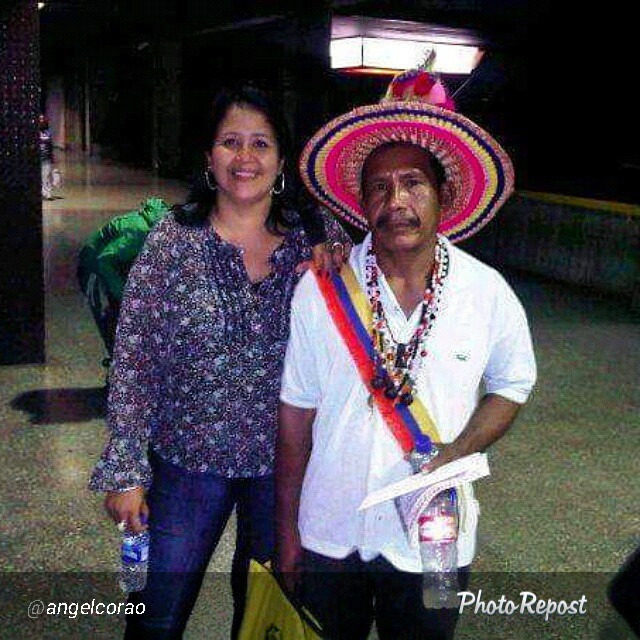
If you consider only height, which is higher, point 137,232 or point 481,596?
point 137,232

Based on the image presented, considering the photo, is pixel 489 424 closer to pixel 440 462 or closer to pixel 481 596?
pixel 440 462

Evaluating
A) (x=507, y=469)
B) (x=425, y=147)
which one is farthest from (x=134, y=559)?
(x=507, y=469)

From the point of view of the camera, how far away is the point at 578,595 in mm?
3463

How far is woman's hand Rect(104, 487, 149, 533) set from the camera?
2133 millimetres

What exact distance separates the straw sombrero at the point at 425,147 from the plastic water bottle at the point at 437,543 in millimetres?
675

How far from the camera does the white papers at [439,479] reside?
1768mm

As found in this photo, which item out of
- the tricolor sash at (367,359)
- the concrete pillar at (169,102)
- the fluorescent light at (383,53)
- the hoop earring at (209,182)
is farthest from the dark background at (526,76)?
the tricolor sash at (367,359)

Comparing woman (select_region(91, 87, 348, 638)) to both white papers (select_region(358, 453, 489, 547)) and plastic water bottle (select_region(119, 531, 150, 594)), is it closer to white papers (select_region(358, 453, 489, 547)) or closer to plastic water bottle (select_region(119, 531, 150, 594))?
plastic water bottle (select_region(119, 531, 150, 594))

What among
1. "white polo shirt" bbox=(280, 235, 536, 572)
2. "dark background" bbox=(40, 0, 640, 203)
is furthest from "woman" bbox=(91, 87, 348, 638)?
"dark background" bbox=(40, 0, 640, 203)

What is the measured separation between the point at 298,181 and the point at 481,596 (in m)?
1.93

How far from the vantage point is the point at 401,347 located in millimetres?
1889

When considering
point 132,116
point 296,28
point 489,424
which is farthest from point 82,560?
point 132,116

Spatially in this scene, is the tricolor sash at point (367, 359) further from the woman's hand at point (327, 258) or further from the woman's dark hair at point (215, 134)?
the woman's dark hair at point (215, 134)

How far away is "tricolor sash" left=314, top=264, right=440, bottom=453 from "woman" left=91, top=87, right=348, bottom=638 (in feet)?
0.91
